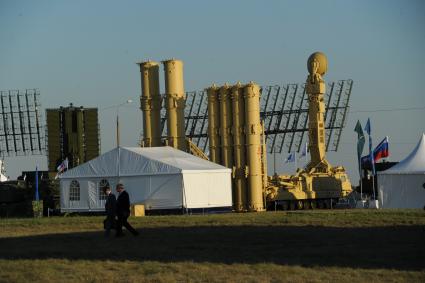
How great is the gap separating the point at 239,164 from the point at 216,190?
650 cm

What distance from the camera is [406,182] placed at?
50.7 metres

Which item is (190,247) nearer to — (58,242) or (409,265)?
(58,242)

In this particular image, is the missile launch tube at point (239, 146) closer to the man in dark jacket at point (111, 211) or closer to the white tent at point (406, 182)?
the white tent at point (406, 182)

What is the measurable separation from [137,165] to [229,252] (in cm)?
2544

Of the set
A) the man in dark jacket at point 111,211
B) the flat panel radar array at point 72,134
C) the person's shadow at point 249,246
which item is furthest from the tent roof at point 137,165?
the man in dark jacket at point 111,211

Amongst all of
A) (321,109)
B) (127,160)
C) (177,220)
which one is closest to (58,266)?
(177,220)

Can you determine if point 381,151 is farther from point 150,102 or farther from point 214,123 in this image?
point 150,102

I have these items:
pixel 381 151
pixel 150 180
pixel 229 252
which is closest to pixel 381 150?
pixel 381 151

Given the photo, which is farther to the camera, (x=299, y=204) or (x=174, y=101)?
(x=174, y=101)

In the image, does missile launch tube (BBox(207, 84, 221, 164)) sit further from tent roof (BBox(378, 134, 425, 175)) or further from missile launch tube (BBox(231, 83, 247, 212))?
tent roof (BBox(378, 134, 425, 175))

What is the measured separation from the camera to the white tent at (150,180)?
167 ft

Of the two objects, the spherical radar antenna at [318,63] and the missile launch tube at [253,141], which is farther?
the spherical radar antenna at [318,63]

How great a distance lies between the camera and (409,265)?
23.1 m

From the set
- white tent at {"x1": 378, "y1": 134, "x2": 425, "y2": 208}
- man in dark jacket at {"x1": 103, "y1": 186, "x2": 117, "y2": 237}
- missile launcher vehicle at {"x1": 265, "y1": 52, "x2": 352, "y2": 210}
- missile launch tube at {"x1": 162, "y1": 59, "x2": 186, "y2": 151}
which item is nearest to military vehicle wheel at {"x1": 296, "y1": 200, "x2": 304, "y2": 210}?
missile launcher vehicle at {"x1": 265, "y1": 52, "x2": 352, "y2": 210}
